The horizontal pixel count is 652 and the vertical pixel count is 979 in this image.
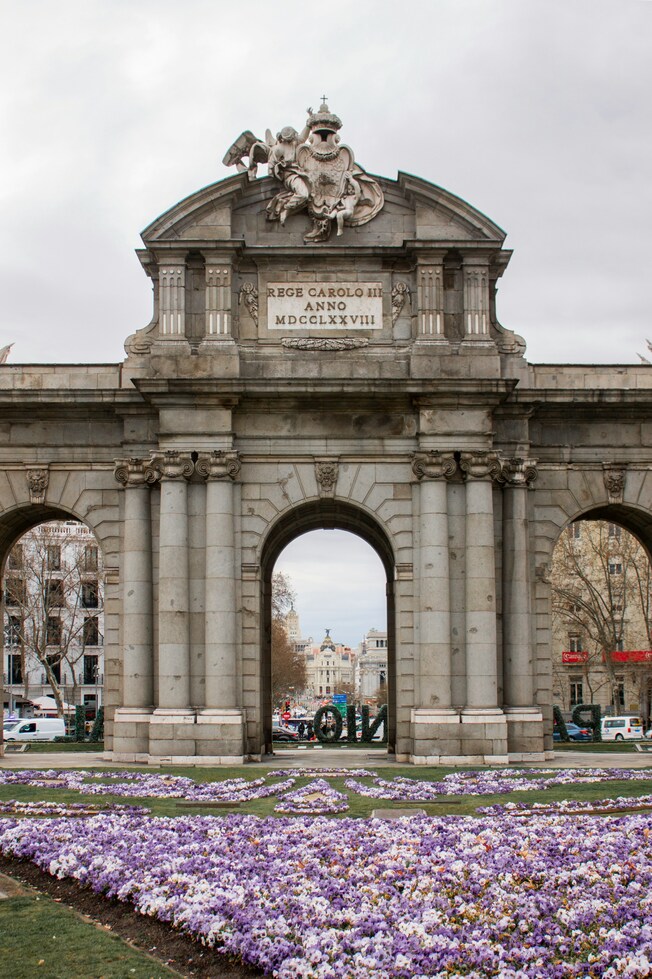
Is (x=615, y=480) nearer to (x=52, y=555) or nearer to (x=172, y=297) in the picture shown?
(x=172, y=297)

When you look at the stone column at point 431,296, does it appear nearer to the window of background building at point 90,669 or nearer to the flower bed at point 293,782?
the flower bed at point 293,782

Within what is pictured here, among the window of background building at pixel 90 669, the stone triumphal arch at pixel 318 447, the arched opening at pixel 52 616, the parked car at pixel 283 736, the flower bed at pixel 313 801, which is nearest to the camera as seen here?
the flower bed at pixel 313 801

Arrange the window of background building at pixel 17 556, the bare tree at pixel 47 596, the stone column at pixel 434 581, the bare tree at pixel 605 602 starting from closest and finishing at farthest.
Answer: the stone column at pixel 434 581 < the bare tree at pixel 605 602 < the bare tree at pixel 47 596 < the window of background building at pixel 17 556

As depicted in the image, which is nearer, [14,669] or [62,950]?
[62,950]

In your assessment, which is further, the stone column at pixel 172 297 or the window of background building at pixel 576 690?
the window of background building at pixel 576 690

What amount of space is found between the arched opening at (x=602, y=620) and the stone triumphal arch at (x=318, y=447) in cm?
2827

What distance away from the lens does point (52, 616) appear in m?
70.6

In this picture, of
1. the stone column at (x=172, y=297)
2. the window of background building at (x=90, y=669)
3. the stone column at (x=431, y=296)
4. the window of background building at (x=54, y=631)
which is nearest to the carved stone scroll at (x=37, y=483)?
the stone column at (x=172, y=297)

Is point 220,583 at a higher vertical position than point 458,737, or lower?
higher

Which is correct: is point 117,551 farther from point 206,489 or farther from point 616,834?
point 616,834

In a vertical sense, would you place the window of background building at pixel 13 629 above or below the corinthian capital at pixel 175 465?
below

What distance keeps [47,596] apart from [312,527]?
99.9ft

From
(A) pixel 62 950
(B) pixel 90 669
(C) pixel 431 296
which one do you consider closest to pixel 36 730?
(C) pixel 431 296

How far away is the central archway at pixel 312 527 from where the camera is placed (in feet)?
97.5
